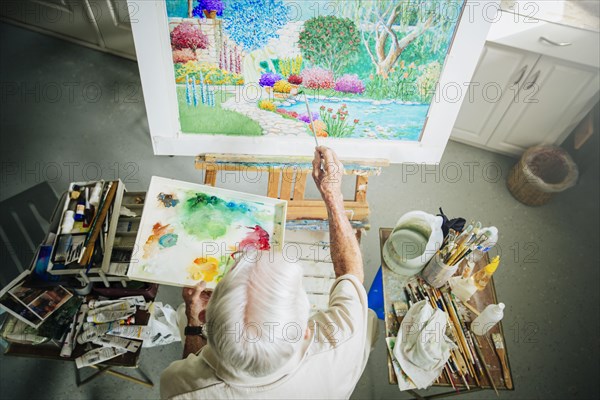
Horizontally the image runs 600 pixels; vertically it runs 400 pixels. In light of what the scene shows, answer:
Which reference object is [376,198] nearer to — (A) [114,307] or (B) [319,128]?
(B) [319,128]

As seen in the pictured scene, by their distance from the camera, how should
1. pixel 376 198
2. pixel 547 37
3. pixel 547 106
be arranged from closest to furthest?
pixel 547 37 → pixel 547 106 → pixel 376 198

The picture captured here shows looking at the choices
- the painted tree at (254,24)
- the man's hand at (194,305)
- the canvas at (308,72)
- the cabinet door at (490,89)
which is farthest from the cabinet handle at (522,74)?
the man's hand at (194,305)

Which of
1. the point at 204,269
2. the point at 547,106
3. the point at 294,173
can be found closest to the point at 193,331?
the point at 204,269

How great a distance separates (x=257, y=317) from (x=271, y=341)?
0.06 metres

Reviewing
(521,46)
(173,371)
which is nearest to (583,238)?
(521,46)

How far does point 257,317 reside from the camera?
1.07 m

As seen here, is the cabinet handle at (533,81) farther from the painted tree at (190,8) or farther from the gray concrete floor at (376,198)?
the painted tree at (190,8)

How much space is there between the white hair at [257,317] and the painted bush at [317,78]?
0.93 meters

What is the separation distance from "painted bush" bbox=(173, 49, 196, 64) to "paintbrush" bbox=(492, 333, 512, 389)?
1.61m

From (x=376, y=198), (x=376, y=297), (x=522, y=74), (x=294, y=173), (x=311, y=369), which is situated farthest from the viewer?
Answer: (x=376, y=198)

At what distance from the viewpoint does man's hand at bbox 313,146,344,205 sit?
1.72 meters

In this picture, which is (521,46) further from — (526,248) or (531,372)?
(531,372)

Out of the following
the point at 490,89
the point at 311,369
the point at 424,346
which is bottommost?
the point at 424,346

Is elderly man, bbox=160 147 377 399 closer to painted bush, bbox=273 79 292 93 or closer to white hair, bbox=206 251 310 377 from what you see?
white hair, bbox=206 251 310 377
